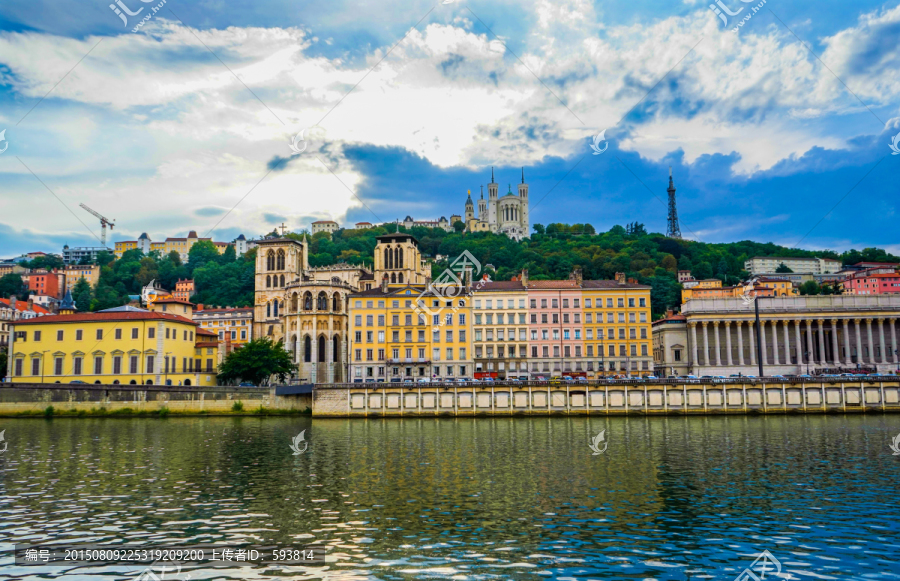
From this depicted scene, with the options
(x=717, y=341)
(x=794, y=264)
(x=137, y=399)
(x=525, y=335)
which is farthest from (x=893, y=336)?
(x=137, y=399)

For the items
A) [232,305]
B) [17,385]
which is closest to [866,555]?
[17,385]

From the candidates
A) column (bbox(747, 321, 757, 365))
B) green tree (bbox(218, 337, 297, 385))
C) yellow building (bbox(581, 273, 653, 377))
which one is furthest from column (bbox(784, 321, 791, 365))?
green tree (bbox(218, 337, 297, 385))

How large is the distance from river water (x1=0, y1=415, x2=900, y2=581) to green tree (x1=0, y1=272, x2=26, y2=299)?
13891cm

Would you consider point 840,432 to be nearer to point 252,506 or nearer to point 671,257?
point 252,506

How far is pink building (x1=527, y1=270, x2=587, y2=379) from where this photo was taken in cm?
8175

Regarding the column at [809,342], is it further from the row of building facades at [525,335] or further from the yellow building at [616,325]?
the yellow building at [616,325]

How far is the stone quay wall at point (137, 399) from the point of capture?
6525 centimetres

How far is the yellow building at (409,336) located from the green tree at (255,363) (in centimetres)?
949

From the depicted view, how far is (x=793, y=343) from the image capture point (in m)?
93.3

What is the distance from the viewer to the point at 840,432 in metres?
45.0

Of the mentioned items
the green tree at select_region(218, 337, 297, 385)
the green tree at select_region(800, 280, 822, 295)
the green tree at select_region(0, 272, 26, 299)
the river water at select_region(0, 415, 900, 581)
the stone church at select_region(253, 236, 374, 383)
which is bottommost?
the river water at select_region(0, 415, 900, 581)

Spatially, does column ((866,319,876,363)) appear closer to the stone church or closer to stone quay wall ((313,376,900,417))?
stone quay wall ((313,376,900,417))

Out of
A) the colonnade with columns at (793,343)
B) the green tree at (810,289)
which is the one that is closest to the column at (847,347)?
the colonnade with columns at (793,343)

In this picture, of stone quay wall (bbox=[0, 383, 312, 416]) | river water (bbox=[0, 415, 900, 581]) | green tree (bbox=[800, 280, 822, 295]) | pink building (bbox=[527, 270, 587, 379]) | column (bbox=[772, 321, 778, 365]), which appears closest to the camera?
river water (bbox=[0, 415, 900, 581])
